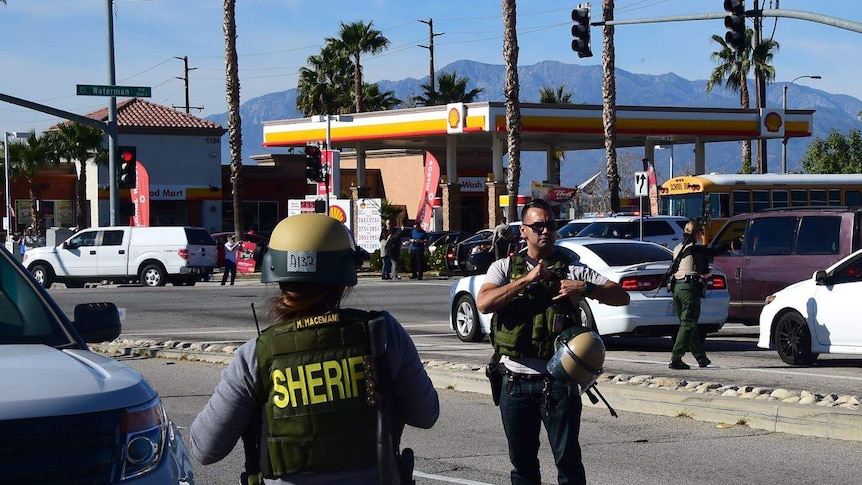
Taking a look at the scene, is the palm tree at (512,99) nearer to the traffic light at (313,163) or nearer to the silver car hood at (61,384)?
the traffic light at (313,163)

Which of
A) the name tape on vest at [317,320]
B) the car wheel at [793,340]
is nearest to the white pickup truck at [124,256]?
the car wheel at [793,340]

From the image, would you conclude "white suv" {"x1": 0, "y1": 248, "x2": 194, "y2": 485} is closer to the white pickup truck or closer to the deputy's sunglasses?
the deputy's sunglasses

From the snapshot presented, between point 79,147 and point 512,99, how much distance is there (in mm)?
25005

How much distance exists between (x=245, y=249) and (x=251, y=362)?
117ft

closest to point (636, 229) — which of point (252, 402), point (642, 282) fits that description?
point (642, 282)

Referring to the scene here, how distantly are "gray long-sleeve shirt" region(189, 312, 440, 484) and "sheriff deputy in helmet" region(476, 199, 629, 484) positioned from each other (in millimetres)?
2061

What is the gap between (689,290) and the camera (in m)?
12.9

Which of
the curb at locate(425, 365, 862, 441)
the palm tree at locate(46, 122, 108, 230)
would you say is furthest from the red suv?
the palm tree at locate(46, 122, 108, 230)

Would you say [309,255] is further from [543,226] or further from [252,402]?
[543,226]

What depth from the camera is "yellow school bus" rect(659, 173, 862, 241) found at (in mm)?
37062

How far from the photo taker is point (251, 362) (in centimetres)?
355

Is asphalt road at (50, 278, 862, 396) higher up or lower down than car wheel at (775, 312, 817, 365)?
lower down

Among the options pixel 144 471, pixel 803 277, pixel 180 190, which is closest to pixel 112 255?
pixel 803 277

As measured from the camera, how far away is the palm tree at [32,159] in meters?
55.1
